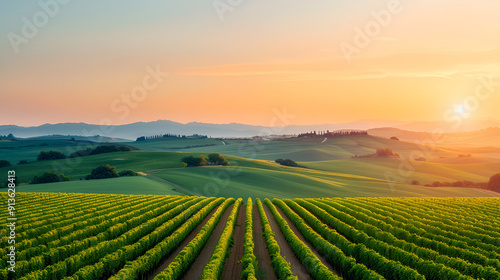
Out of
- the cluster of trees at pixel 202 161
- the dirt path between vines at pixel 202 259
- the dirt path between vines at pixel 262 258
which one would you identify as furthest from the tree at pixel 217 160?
the dirt path between vines at pixel 202 259

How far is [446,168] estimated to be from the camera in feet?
470

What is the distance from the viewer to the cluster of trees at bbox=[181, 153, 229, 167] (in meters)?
122

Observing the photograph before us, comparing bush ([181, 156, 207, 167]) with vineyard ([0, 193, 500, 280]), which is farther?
bush ([181, 156, 207, 167])

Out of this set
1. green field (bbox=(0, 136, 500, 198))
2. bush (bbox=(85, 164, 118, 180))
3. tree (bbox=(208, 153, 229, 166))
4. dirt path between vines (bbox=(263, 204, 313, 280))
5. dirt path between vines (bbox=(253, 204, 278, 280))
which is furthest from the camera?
tree (bbox=(208, 153, 229, 166))

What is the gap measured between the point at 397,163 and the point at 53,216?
148716 mm

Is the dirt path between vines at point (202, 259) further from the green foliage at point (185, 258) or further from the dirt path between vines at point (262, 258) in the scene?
the dirt path between vines at point (262, 258)

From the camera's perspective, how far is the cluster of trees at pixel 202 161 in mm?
122250

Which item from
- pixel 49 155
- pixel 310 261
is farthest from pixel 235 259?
pixel 49 155

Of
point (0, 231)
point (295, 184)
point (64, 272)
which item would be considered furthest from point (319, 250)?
point (295, 184)

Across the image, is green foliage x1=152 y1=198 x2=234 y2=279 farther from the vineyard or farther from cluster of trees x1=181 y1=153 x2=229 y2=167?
cluster of trees x1=181 y1=153 x2=229 y2=167

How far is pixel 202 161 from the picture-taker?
123 meters

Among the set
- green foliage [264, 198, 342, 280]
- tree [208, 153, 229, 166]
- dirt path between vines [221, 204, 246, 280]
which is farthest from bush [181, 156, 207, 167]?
green foliage [264, 198, 342, 280]

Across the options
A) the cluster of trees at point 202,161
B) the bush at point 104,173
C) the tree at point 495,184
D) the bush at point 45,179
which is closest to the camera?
the bush at point 45,179

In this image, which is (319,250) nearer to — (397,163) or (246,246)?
(246,246)
